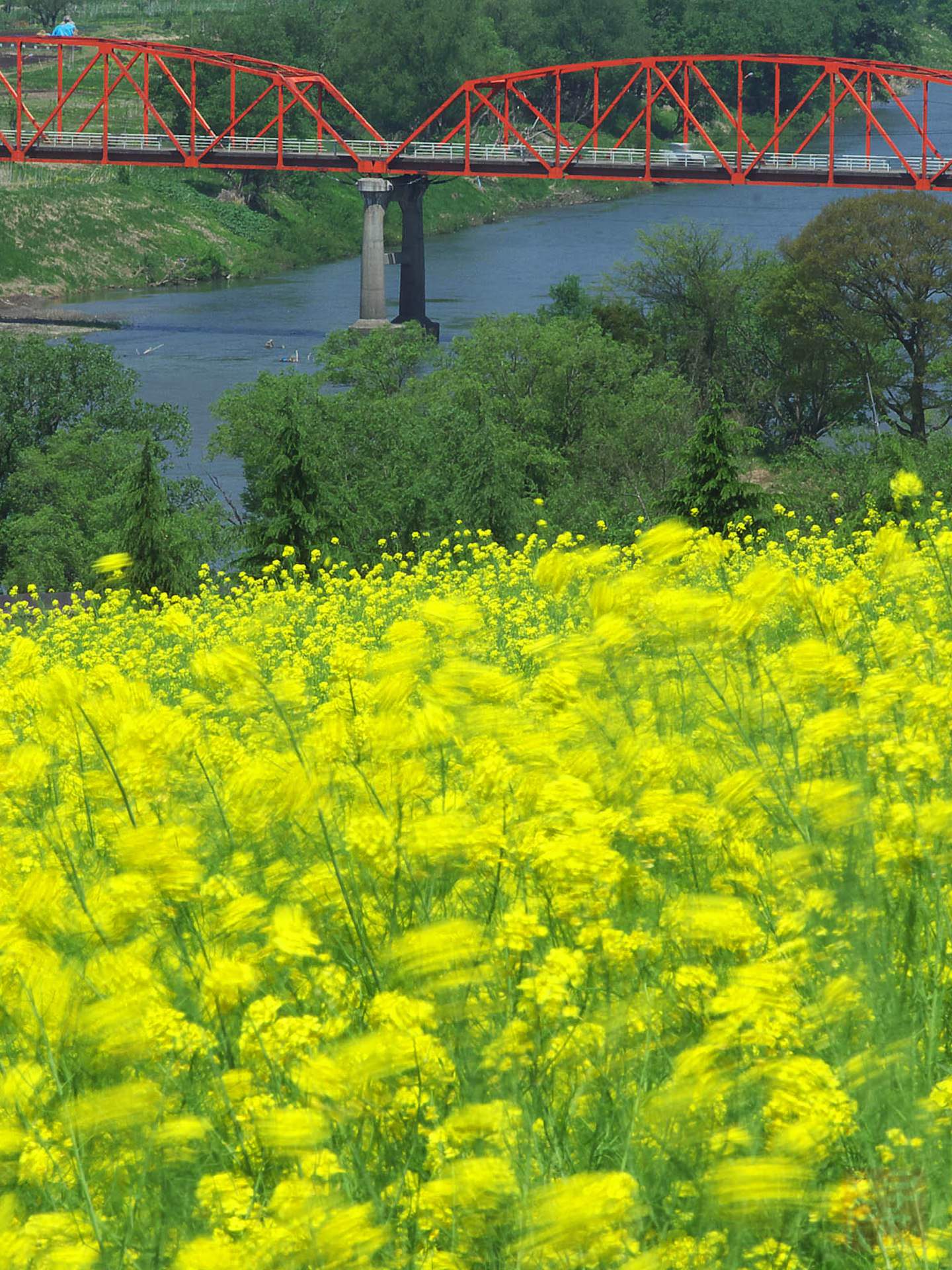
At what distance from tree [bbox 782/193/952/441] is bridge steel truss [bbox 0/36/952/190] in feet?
21.3

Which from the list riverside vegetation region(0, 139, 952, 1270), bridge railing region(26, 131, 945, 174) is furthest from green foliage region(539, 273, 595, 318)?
riverside vegetation region(0, 139, 952, 1270)

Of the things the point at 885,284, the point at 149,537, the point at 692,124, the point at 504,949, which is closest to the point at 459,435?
the point at 149,537

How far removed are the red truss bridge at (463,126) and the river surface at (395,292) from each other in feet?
8.42

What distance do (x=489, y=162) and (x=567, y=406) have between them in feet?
90.3

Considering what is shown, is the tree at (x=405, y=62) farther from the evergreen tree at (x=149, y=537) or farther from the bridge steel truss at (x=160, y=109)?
the evergreen tree at (x=149, y=537)

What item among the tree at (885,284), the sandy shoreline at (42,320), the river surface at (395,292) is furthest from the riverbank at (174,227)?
the tree at (885,284)

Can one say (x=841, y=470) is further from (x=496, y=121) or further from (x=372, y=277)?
(x=496, y=121)

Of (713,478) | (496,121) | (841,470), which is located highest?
(496,121)

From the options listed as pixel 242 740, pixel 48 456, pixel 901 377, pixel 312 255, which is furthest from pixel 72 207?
pixel 242 740

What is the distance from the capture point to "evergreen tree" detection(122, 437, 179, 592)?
91.6 ft

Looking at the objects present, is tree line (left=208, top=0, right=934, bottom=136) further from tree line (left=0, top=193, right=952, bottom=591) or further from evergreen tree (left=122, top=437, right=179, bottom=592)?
evergreen tree (left=122, top=437, right=179, bottom=592)

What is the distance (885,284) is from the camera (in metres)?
51.5

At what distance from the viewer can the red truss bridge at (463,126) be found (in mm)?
67312

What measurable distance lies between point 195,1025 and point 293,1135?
0.58 metres
